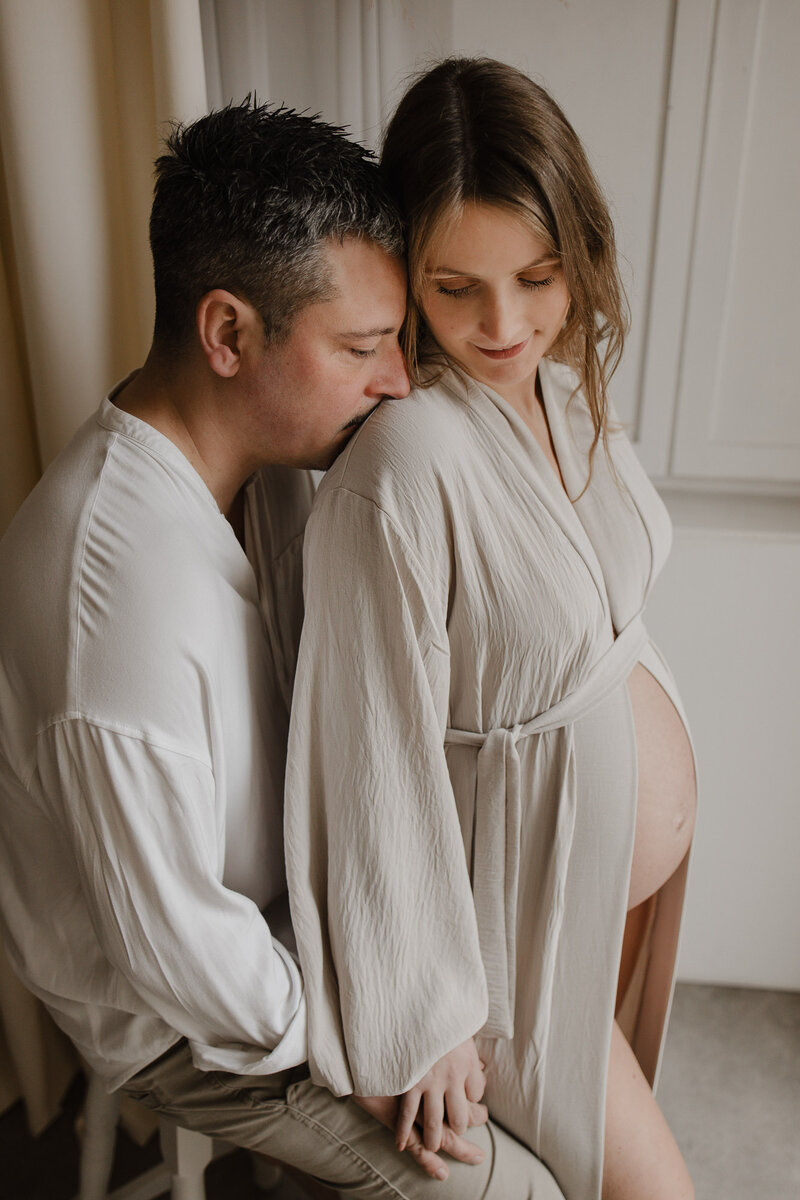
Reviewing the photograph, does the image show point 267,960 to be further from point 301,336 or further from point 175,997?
point 301,336

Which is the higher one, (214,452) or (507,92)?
(507,92)

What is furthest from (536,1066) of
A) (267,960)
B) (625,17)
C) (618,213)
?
(625,17)

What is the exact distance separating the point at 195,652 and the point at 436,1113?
1.85 ft

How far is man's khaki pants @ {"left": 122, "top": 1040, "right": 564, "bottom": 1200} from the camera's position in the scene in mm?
957

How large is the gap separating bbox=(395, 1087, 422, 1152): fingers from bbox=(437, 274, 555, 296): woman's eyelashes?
32.3 inches

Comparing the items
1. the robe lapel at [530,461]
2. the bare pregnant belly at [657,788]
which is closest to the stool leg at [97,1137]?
the bare pregnant belly at [657,788]

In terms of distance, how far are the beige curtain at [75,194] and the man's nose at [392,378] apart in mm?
394

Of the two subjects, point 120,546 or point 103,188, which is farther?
point 103,188

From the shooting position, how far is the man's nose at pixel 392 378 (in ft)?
2.92

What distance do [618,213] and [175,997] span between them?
3.80ft

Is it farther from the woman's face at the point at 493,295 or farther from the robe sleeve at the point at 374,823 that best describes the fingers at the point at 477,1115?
the woman's face at the point at 493,295

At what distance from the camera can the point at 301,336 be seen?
0.83 m

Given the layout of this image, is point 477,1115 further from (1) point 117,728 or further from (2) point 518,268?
(2) point 518,268

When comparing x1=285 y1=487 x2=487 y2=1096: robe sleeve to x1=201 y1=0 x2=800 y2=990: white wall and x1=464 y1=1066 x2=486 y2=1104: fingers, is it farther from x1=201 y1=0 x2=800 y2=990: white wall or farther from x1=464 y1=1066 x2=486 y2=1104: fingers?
x1=201 y1=0 x2=800 y2=990: white wall
